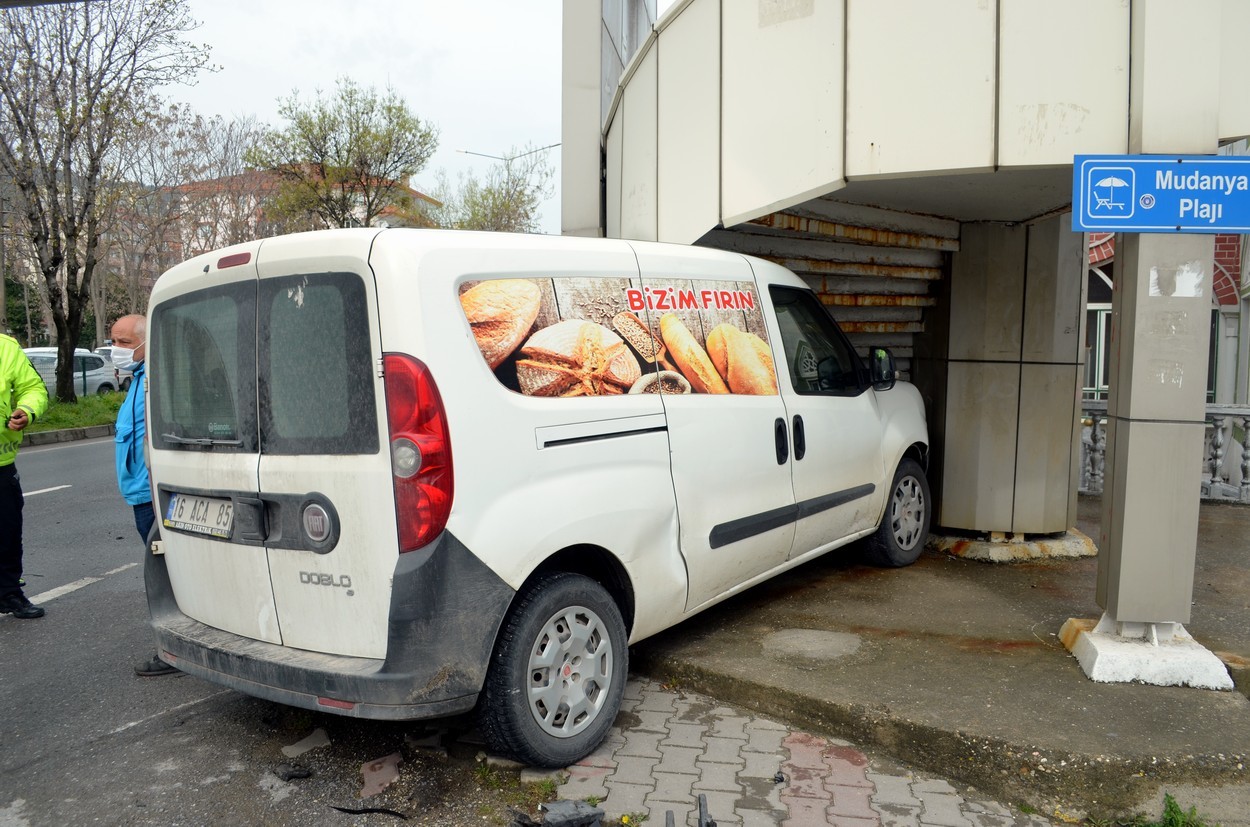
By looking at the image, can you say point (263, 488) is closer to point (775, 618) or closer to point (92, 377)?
point (775, 618)

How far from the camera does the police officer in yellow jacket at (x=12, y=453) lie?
5348mm

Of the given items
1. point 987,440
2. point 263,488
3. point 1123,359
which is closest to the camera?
point 263,488

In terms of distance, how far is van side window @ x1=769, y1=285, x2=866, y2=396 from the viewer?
4.88 meters

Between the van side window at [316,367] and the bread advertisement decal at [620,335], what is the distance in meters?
0.39

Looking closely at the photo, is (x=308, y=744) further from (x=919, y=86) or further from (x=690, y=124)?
(x=690, y=124)

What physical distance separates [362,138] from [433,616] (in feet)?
98.4

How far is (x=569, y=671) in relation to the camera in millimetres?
3408

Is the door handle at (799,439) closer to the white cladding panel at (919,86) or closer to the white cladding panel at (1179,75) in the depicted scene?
the white cladding panel at (919,86)

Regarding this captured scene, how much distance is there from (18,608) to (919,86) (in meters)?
5.82

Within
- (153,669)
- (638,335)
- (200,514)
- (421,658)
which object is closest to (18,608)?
(153,669)

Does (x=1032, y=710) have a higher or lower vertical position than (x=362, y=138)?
lower

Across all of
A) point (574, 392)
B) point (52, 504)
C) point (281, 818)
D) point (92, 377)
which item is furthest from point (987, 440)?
point (92, 377)

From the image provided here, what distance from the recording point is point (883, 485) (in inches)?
222

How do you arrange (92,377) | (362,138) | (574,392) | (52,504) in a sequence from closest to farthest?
(574,392)
(52,504)
(92,377)
(362,138)
